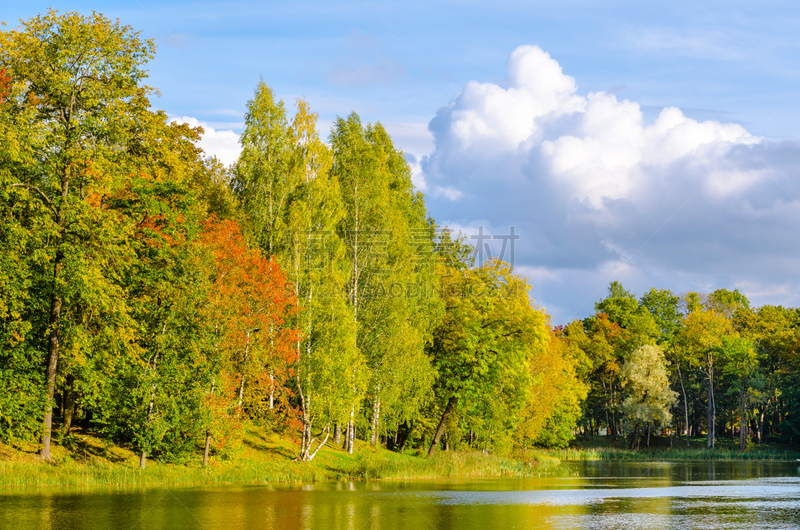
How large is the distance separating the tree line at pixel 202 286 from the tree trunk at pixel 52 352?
0.09 metres

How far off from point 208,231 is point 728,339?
68320 millimetres

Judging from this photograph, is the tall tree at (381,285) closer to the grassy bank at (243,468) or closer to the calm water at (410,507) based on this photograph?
the grassy bank at (243,468)

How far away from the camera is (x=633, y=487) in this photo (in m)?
38.9

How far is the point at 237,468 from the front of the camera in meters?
38.1

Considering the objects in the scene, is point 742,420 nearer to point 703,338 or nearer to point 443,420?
point 703,338

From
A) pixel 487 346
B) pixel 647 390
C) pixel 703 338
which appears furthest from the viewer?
pixel 703 338

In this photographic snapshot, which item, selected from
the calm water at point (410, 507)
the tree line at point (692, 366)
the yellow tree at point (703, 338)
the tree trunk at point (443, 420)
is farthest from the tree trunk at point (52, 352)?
the yellow tree at point (703, 338)

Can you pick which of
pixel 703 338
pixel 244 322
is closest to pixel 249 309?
pixel 244 322

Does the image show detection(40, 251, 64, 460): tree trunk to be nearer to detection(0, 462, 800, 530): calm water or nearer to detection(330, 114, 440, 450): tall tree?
detection(0, 462, 800, 530): calm water

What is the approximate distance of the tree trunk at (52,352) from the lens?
32.8m

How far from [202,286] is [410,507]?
1585cm

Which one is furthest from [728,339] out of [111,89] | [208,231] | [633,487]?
[111,89]

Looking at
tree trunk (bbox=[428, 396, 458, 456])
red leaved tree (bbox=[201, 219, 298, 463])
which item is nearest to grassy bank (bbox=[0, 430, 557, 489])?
red leaved tree (bbox=[201, 219, 298, 463])

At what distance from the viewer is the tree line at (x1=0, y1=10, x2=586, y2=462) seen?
109ft
